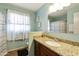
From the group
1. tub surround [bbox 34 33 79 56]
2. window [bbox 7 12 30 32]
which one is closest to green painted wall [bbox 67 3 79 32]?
tub surround [bbox 34 33 79 56]

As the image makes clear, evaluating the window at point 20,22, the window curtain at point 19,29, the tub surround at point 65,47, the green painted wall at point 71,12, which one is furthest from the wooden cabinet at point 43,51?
the green painted wall at point 71,12

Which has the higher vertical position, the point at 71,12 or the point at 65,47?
the point at 71,12

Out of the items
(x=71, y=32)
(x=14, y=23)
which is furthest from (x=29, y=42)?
(x=71, y=32)

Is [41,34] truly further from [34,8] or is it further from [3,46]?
[3,46]

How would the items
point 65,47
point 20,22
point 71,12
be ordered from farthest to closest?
point 20,22 < point 71,12 < point 65,47

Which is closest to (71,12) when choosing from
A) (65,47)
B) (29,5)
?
(65,47)

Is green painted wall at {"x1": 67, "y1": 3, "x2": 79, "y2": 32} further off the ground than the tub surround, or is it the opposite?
green painted wall at {"x1": 67, "y1": 3, "x2": 79, "y2": 32}

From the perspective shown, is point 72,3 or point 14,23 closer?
point 72,3

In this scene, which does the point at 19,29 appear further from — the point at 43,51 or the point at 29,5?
the point at 43,51

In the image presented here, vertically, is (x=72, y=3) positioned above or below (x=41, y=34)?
above

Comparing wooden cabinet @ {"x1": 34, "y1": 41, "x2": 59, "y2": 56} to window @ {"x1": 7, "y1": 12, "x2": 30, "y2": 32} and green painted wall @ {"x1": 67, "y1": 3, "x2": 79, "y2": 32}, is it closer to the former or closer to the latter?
window @ {"x1": 7, "y1": 12, "x2": 30, "y2": 32}

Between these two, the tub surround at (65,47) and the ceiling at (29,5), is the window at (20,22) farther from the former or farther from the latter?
the tub surround at (65,47)

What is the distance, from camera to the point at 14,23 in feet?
5.85

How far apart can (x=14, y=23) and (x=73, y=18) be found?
1054mm
